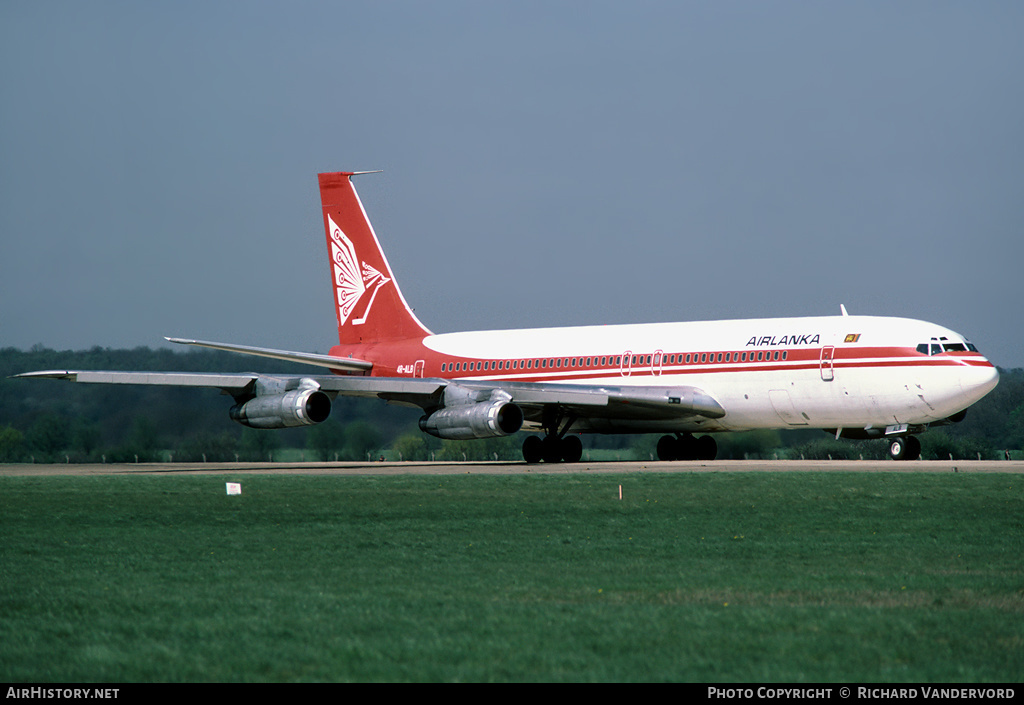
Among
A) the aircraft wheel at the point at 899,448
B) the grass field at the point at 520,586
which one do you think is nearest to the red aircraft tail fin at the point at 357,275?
the aircraft wheel at the point at 899,448

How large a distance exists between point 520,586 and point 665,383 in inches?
905

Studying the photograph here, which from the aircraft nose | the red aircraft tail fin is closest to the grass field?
the aircraft nose

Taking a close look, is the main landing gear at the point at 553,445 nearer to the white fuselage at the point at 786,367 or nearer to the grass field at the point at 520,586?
the white fuselage at the point at 786,367

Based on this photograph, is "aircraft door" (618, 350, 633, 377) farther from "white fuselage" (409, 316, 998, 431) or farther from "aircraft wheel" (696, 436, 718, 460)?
"aircraft wheel" (696, 436, 718, 460)

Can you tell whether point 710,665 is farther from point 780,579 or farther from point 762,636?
point 780,579

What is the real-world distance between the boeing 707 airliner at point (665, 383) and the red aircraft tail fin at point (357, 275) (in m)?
2.71

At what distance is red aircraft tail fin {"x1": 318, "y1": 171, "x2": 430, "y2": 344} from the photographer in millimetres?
41906

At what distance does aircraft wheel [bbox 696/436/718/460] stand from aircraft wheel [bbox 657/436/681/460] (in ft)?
2.02

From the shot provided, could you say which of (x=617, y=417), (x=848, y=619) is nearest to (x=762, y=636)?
(x=848, y=619)

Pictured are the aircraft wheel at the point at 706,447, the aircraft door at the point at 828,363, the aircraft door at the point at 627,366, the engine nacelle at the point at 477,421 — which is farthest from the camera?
the aircraft wheel at the point at 706,447

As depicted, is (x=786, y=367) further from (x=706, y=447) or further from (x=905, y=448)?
(x=706, y=447)

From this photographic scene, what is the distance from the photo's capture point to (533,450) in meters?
35.9

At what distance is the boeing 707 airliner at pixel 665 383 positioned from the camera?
3030cm

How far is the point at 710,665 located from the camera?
310 inches
